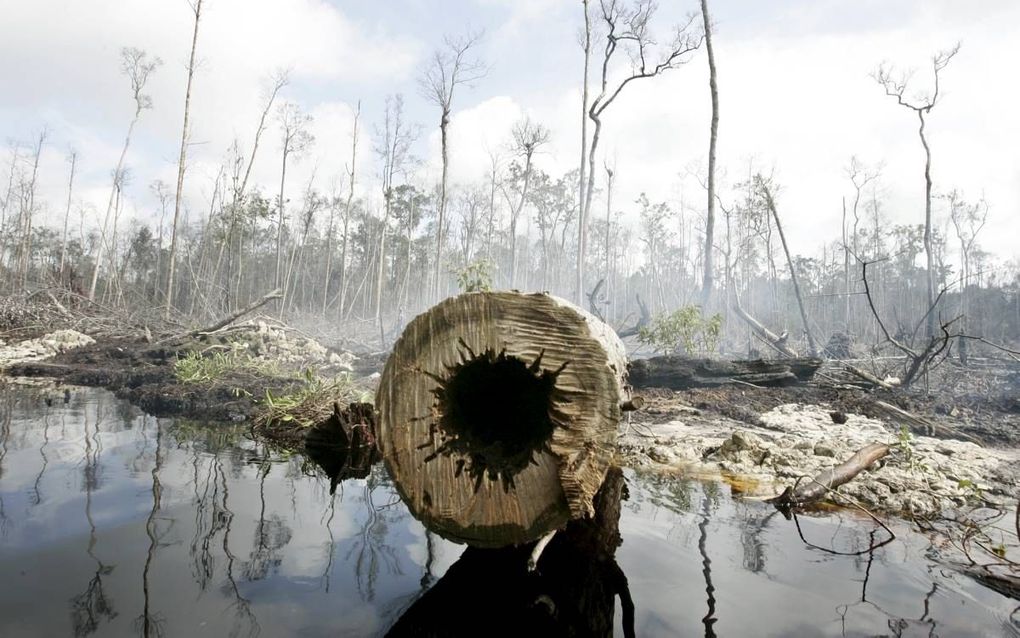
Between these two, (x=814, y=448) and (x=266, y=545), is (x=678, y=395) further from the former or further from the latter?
(x=266, y=545)

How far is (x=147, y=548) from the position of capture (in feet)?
7.34

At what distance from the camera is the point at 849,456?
4.28m

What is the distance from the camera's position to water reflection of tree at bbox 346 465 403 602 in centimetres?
213

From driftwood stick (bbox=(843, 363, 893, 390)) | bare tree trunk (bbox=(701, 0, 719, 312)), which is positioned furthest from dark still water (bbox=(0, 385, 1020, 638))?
Result: bare tree trunk (bbox=(701, 0, 719, 312))

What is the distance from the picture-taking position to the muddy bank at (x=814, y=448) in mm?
3559

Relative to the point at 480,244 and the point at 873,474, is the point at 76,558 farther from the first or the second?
the point at 480,244

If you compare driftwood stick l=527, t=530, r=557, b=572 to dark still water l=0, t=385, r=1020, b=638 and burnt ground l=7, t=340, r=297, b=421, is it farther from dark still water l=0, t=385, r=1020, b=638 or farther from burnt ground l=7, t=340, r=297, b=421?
burnt ground l=7, t=340, r=297, b=421

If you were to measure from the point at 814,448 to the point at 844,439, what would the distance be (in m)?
1.04

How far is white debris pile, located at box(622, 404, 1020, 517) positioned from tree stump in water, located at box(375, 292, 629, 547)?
7.55 ft

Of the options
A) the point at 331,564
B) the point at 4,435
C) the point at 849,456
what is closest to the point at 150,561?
the point at 331,564

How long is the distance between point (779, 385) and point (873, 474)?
437 centimetres

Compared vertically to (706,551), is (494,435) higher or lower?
higher

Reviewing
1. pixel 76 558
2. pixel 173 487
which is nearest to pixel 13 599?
pixel 76 558

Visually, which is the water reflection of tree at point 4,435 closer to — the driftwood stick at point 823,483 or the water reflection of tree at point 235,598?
the water reflection of tree at point 235,598
